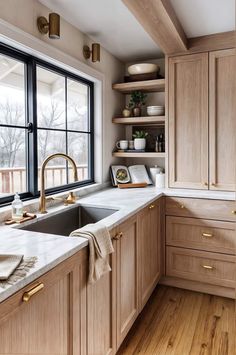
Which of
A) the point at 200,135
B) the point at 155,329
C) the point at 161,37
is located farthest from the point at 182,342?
the point at 161,37

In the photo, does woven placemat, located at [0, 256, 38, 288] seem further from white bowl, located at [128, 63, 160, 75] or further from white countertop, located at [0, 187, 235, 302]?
white bowl, located at [128, 63, 160, 75]

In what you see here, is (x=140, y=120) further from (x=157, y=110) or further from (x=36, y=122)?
(x=36, y=122)

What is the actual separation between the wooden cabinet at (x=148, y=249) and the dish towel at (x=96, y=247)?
0.66 m

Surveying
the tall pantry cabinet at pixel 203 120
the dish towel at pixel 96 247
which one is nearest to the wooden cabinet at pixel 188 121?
the tall pantry cabinet at pixel 203 120

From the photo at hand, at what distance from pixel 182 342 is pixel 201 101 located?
1.93m

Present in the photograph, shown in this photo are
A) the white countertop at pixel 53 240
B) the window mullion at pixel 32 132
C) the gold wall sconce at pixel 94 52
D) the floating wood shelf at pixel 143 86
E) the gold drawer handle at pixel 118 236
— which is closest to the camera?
the white countertop at pixel 53 240

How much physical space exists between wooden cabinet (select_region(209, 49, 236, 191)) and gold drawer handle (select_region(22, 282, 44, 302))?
197 cm

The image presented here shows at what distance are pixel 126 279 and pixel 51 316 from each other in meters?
0.81

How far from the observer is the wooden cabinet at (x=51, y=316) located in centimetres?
91

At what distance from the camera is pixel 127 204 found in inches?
81.7

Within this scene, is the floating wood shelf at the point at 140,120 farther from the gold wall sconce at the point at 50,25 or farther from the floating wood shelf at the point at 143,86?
the gold wall sconce at the point at 50,25

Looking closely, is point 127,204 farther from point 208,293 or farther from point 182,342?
point 208,293

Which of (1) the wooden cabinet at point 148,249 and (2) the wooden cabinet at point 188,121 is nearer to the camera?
(1) the wooden cabinet at point 148,249

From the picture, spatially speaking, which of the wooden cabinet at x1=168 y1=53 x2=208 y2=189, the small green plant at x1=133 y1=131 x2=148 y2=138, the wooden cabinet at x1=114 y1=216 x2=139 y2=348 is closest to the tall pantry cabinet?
the wooden cabinet at x1=168 y1=53 x2=208 y2=189
